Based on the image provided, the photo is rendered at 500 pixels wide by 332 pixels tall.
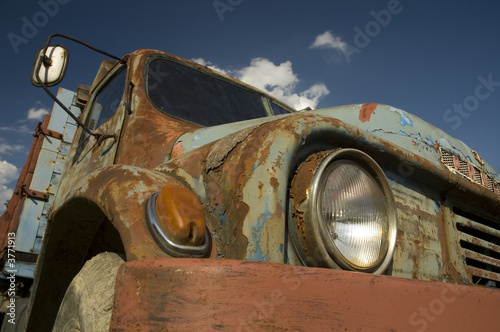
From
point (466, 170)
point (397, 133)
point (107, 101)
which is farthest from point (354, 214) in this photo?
point (107, 101)

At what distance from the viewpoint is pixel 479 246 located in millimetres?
1492

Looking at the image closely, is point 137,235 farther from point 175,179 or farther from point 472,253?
point 472,253

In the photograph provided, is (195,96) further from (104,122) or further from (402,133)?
(402,133)

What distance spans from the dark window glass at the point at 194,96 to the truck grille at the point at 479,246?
146cm

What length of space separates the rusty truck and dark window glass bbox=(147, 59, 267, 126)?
0.44 m

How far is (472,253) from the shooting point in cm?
146

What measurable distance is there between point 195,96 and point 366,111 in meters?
1.24

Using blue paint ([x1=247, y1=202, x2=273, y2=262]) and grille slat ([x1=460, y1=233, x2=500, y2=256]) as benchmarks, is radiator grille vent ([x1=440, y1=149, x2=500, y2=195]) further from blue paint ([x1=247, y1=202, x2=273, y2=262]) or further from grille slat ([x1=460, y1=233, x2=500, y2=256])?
blue paint ([x1=247, y1=202, x2=273, y2=262])

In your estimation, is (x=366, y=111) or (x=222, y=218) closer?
(x=222, y=218)

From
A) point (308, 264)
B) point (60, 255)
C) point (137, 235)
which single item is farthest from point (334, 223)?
point (60, 255)

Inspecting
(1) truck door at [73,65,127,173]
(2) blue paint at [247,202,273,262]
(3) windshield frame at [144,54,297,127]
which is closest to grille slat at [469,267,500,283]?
(2) blue paint at [247,202,273,262]

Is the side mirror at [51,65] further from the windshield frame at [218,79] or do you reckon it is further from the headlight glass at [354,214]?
the headlight glass at [354,214]

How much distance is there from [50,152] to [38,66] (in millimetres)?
2964

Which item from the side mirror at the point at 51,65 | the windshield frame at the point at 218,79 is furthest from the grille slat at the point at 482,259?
the side mirror at the point at 51,65
